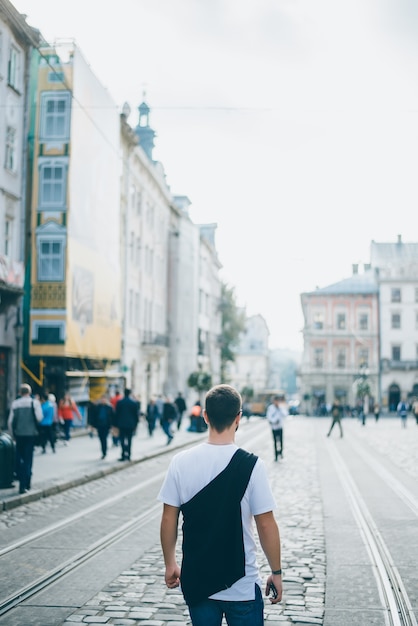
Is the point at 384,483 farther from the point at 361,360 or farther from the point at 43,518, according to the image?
the point at 361,360

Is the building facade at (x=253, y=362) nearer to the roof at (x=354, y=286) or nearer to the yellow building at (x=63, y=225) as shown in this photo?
the roof at (x=354, y=286)

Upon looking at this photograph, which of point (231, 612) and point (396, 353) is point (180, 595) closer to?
point (231, 612)

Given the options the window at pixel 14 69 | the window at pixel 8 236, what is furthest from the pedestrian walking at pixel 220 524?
the window at pixel 14 69

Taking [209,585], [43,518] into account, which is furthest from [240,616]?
[43,518]

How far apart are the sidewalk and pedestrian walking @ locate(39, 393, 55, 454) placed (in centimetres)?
36

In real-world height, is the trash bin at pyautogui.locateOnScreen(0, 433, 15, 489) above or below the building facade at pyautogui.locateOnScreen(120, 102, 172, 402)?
below

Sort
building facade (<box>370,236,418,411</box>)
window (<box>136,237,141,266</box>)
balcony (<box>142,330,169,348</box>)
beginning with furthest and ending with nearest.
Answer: building facade (<box>370,236,418,411</box>), balcony (<box>142,330,169,348</box>), window (<box>136,237,141,266</box>)

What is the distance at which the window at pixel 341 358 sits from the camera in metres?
86.2

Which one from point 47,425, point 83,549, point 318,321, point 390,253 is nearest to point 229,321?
point 318,321

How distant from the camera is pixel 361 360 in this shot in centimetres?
8488

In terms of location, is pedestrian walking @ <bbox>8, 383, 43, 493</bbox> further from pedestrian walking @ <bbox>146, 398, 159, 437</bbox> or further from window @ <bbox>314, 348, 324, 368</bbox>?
window @ <bbox>314, 348, 324, 368</bbox>

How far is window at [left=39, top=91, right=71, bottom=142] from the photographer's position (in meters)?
30.6

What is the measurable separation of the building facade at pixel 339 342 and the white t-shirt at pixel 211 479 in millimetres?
81105

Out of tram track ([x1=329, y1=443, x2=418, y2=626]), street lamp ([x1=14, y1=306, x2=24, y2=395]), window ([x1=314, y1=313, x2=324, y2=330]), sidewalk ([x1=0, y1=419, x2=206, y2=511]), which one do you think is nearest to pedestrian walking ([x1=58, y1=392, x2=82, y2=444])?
sidewalk ([x1=0, y1=419, x2=206, y2=511])
